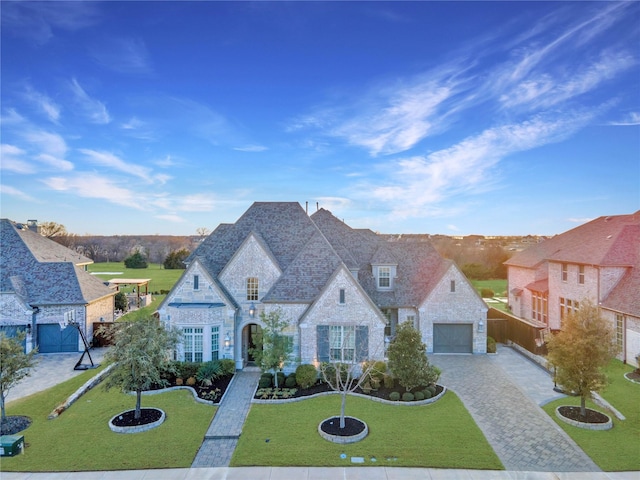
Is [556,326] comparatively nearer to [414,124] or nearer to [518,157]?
[518,157]

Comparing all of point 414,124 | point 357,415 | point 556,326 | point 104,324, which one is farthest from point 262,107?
point 556,326

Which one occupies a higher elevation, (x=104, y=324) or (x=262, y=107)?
(x=262, y=107)

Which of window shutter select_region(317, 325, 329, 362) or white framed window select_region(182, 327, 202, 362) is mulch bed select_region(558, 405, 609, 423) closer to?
window shutter select_region(317, 325, 329, 362)

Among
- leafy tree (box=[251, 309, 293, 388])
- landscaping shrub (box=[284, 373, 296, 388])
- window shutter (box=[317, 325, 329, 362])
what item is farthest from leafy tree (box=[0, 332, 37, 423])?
window shutter (box=[317, 325, 329, 362])

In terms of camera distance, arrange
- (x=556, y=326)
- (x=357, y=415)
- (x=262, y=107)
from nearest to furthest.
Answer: (x=357, y=415), (x=262, y=107), (x=556, y=326)

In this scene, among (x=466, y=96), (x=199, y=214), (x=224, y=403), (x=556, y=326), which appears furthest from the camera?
(x=199, y=214)

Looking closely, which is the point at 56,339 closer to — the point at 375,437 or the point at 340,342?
the point at 340,342

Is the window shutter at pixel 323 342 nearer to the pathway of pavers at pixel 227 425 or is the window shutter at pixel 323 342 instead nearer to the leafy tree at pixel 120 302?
the pathway of pavers at pixel 227 425
